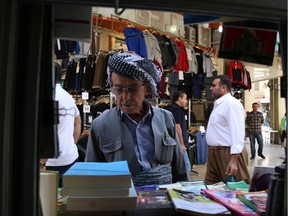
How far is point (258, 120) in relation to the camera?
964 cm

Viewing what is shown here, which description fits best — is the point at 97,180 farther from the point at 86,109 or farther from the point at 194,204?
the point at 86,109

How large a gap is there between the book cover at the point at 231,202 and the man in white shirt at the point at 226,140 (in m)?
2.27

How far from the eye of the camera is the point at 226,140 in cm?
378

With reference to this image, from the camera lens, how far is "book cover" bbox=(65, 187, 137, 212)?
38.7 inches

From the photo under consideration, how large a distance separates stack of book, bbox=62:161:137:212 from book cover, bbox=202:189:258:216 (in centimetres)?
35

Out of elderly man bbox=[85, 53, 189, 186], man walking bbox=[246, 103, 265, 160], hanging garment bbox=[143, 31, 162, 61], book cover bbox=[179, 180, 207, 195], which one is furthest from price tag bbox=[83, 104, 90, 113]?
man walking bbox=[246, 103, 265, 160]

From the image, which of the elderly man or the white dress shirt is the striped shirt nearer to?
the white dress shirt

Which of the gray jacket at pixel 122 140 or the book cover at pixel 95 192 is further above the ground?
the gray jacket at pixel 122 140

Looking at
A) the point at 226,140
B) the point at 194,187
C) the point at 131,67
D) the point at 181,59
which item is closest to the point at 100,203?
the point at 194,187

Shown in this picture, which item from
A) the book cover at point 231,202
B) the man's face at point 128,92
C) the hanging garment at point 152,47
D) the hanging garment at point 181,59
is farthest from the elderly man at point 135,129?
the hanging garment at point 181,59

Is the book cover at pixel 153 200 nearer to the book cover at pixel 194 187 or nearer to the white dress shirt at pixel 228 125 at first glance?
the book cover at pixel 194 187


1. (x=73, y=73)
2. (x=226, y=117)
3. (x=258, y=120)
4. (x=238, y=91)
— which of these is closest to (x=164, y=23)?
(x=73, y=73)

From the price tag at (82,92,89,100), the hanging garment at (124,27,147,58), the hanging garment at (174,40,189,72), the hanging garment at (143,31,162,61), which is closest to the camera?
the hanging garment at (124,27,147,58)

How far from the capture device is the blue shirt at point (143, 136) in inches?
70.8
